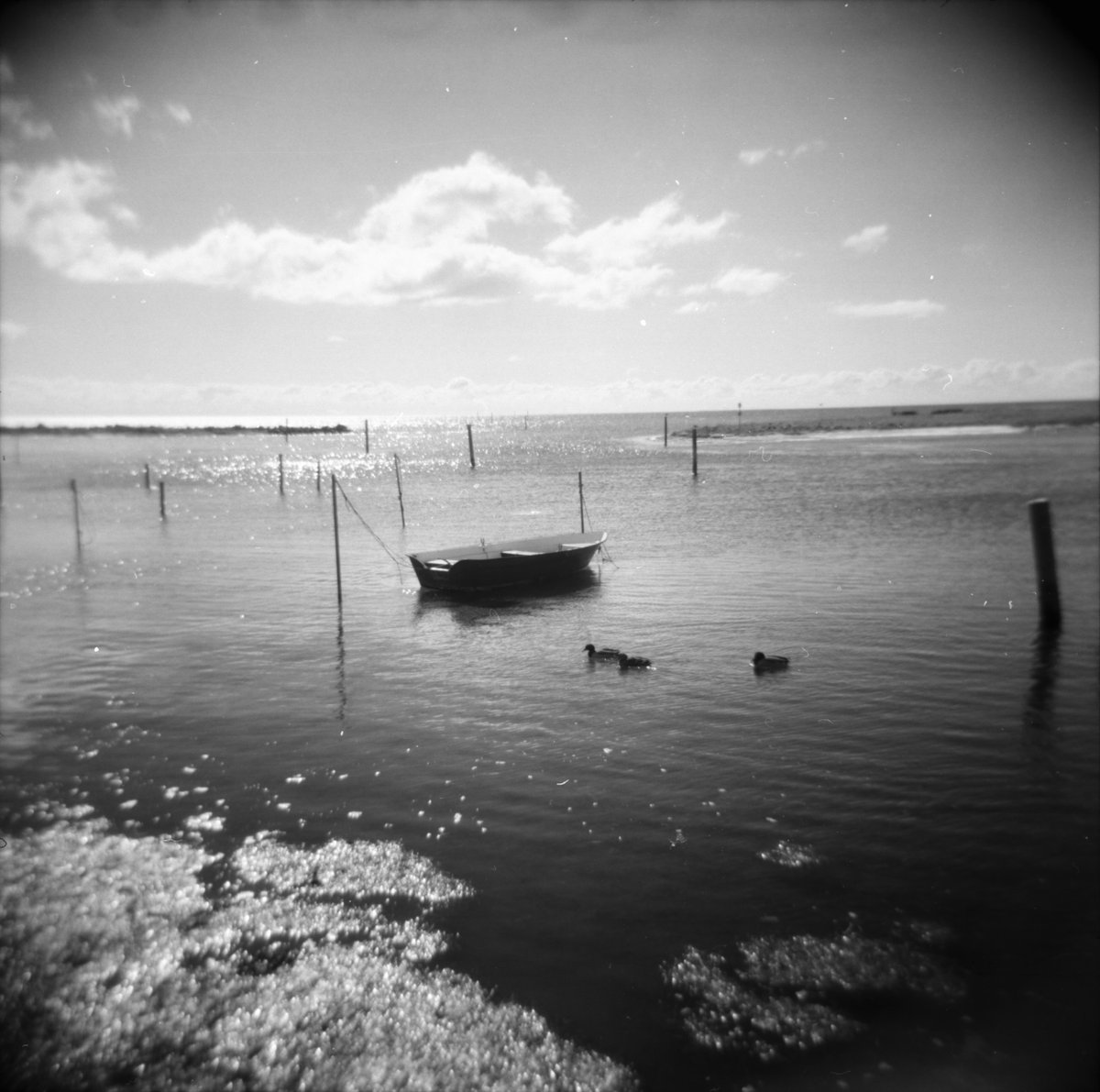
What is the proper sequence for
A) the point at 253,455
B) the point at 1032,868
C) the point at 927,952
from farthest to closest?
1. the point at 253,455
2. the point at 1032,868
3. the point at 927,952

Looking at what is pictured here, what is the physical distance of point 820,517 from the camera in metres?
37.1

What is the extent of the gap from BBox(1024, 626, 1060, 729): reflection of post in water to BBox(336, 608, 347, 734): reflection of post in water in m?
11.7

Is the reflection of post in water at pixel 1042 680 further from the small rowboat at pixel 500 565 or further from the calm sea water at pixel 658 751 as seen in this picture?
the small rowboat at pixel 500 565

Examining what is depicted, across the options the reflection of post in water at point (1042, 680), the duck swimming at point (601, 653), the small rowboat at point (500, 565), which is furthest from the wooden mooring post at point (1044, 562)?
the small rowboat at point (500, 565)

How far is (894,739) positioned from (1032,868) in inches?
136

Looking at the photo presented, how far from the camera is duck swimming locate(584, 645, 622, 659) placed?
16.7 meters

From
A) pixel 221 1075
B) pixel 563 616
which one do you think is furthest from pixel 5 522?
pixel 221 1075

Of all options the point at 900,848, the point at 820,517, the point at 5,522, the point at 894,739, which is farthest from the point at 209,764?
the point at 5,522

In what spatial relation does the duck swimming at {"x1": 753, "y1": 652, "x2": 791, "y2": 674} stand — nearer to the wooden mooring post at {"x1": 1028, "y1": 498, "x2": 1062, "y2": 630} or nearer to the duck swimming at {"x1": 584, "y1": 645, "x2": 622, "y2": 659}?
the duck swimming at {"x1": 584, "y1": 645, "x2": 622, "y2": 659}

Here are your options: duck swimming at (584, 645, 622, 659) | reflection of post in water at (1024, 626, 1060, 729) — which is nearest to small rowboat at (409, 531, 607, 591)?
duck swimming at (584, 645, 622, 659)

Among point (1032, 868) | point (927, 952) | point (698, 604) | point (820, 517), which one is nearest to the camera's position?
point (927, 952)

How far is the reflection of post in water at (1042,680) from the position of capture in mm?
12852

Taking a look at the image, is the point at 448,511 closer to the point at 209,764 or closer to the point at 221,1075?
the point at 209,764

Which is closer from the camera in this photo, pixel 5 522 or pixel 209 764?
pixel 209 764
